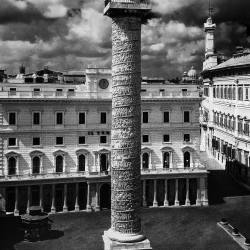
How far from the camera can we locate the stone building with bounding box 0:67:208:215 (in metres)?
52.8

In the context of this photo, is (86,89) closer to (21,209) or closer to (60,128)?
(60,128)

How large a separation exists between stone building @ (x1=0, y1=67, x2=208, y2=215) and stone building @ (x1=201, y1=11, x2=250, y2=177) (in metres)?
7.54

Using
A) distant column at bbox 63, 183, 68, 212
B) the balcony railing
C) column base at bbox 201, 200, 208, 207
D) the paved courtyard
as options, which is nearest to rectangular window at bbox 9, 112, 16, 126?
the balcony railing

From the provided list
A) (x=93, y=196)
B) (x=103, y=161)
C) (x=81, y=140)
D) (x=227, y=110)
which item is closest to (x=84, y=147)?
(x=81, y=140)

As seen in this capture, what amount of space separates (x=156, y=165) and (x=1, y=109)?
1802cm

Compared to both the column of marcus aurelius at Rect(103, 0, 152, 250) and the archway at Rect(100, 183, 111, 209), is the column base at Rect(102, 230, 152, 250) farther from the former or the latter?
the archway at Rect(100, 183, 111, 209)

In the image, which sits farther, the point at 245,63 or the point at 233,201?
the point at 245,63

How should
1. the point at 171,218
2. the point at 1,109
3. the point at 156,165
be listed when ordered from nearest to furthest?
the point at 171,218
the point at 1,109
the point at 156,165

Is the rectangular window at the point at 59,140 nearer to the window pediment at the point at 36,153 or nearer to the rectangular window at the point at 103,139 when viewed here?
the window pediment at the point at 36,153

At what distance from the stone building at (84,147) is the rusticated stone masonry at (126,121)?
2641 centimetres

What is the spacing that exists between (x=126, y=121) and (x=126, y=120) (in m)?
0.05

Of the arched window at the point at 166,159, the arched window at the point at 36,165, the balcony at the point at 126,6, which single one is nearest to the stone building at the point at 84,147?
the arched window at the point at 36,165

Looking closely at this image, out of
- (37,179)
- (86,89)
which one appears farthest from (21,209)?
(86,89)

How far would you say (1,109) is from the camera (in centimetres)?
5259
